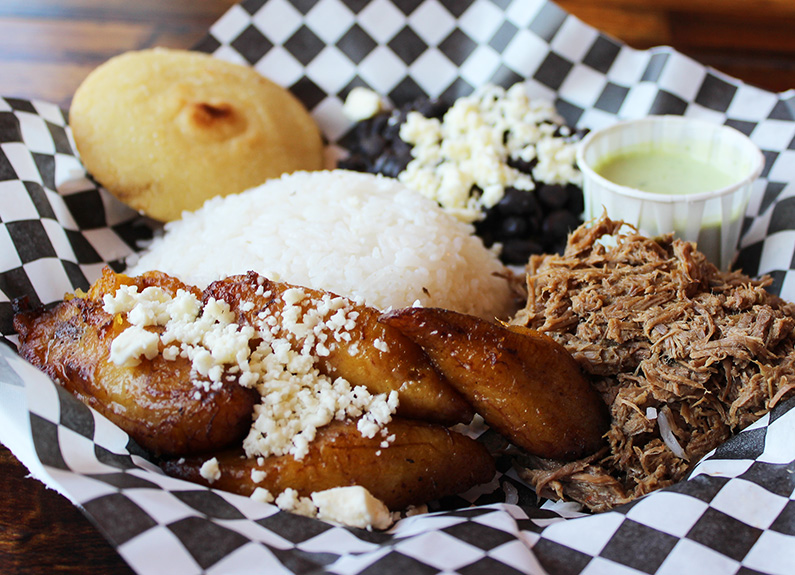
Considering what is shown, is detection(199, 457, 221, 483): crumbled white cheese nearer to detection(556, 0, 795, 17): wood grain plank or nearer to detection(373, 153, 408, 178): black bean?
detection(373, 153, 408, 178): black bean

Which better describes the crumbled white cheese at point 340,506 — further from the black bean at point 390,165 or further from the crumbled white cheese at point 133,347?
the black bean at point 390,165

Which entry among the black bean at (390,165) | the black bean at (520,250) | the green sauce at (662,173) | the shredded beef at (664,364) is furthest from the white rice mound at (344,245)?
the green sauce at (662,173)

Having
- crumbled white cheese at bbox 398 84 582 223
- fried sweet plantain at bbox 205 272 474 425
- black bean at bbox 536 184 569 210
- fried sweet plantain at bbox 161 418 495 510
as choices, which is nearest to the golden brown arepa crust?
crumbled white cheese at bbox 398 84 582 223

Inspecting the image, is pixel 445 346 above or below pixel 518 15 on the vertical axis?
below

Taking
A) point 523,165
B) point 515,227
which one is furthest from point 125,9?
point 515,227

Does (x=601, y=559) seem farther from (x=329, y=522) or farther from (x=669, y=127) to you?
(x=669, y=127)

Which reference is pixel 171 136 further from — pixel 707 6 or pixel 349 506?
pixel 707 6

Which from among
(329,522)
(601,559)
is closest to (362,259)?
(329,522)
